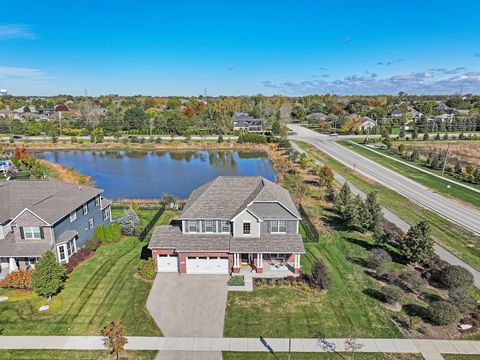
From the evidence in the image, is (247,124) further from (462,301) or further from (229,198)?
(462,301)

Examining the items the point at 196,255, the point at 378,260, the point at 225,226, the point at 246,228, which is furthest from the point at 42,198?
the point at 378,260

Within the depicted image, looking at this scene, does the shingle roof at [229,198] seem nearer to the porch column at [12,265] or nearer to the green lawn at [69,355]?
the green lawn at [69,355]

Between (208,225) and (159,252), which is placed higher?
(208,225)

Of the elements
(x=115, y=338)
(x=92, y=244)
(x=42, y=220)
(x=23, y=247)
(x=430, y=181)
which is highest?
(x=42, y=220)

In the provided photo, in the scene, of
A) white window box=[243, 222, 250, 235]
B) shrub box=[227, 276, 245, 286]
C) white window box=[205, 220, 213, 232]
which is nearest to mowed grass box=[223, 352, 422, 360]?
shrub box=[227, 276, 245, 286]

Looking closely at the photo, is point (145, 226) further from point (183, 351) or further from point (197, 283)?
point (183, 351)

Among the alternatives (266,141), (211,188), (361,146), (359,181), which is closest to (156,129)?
(266,141)

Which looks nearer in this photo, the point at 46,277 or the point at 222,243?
the point at 46,277
